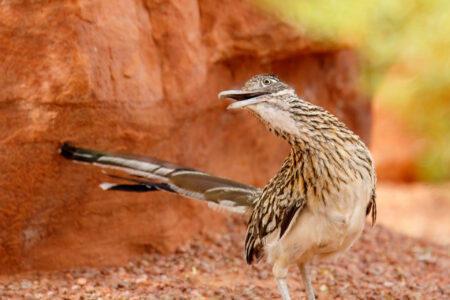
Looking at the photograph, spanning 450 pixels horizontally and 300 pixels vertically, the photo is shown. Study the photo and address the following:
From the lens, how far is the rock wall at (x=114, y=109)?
447cm

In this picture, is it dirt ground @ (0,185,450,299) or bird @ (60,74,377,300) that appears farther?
dirt ground @ (0,185,450,299)

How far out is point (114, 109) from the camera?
4824 mm

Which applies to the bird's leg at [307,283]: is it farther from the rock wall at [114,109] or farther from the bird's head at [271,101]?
the rock wall at [114,109]

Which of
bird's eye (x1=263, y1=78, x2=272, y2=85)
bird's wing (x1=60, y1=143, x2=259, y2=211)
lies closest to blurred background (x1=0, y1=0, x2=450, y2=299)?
bird's wing (x1=60, y1=143, x2=259, y2=211)

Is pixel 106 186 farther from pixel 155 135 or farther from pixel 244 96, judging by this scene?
pixel 244 96

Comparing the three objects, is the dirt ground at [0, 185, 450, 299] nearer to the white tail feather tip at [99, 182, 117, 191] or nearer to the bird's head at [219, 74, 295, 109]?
the white tail feather tip at [99, 182, 117, 191]

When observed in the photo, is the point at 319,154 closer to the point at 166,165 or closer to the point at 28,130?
the point at 166,165

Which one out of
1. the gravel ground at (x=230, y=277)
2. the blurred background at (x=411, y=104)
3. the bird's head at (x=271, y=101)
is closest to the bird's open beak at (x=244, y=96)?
the bird's head at (x=271, y=101)

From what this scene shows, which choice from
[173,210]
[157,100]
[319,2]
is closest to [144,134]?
[157,100]

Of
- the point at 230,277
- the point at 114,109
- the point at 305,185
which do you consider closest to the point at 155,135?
the point at 114,109

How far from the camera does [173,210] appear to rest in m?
5.61

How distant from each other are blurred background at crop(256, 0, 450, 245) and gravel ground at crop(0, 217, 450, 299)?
4.40 metres

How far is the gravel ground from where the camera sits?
4617 mm

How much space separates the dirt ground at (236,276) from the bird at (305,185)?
685 mm
